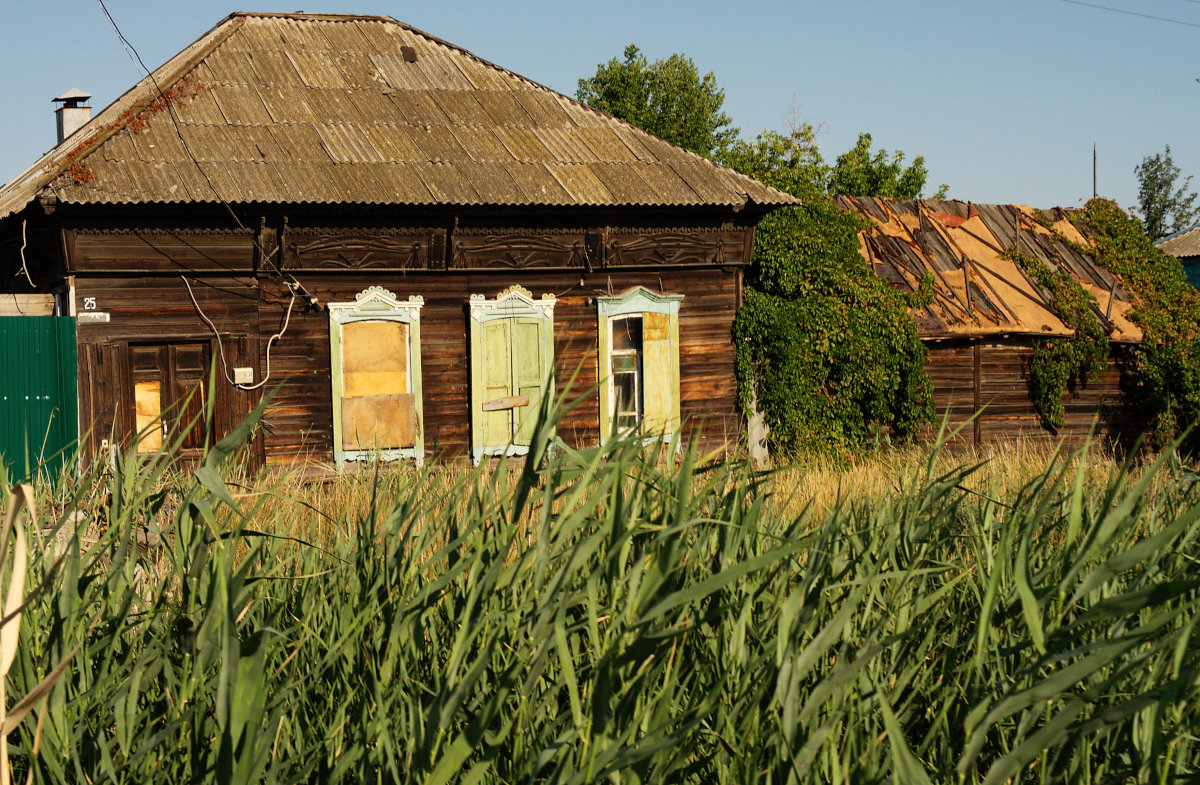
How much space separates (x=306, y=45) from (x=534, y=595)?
1341cm

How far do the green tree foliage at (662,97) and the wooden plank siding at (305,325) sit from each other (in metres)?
32.1

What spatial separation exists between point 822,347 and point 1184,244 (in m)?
23.6

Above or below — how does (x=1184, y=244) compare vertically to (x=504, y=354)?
above

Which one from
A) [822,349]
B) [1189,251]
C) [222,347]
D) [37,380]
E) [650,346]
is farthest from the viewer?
[1189,251]

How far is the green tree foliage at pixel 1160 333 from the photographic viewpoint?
15062 millimetres

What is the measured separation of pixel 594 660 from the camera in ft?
8.16

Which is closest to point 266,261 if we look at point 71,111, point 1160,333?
point 71,111

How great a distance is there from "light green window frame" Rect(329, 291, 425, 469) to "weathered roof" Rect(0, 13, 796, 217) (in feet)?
4.26

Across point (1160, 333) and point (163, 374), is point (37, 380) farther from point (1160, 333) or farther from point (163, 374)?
point (1160, 333)

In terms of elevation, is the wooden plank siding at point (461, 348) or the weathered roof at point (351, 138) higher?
the weathered roof at point (351, 138)

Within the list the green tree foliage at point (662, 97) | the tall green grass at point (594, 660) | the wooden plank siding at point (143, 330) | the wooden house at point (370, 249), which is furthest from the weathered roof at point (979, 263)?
the green tree foliage at point (662, 97)

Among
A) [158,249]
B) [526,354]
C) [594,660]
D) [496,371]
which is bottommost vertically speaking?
[594,660]

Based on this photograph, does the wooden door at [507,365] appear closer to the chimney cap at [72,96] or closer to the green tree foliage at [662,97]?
the chimney cap at [72,96]

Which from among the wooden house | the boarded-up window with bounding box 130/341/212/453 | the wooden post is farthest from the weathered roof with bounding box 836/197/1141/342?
the boarded-up window with bounding box 130/341/212/453
